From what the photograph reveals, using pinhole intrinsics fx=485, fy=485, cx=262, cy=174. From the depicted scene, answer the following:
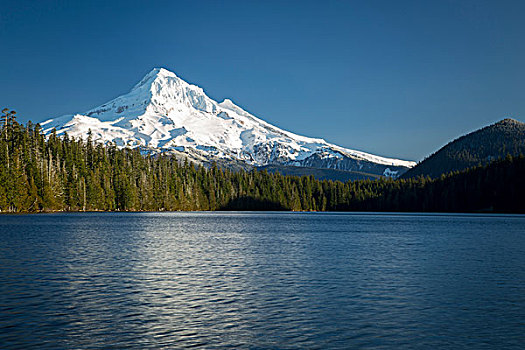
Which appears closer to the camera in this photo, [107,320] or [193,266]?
[107,320]

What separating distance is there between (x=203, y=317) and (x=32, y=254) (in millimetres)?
31732

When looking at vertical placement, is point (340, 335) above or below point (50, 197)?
below

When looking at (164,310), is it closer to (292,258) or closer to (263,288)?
(263,288)

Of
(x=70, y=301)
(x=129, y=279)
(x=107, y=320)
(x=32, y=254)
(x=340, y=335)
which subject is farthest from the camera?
(x=32, y=254)

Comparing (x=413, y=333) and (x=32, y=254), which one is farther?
(x=32, y=254)

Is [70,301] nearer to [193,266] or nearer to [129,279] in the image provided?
[129,279]

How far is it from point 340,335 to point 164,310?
9980 millimetres

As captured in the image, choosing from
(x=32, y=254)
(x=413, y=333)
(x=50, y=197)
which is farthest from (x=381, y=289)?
(x=50, y=197)

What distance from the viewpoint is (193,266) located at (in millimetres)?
43375

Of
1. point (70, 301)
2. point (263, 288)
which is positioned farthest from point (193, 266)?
point (70, 301)

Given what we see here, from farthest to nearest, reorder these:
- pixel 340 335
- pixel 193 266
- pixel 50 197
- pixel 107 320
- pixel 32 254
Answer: pixel 50 197 → pixel 32 254 → pixel 193 266 → pixel 107 320 → pixel 340 335

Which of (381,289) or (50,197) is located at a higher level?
(50,197)

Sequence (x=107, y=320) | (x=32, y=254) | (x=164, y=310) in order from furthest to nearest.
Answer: (x=32, y=254), (x=164, y=310), (x=107, y=320)

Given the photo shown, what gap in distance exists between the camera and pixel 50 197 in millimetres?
188000
